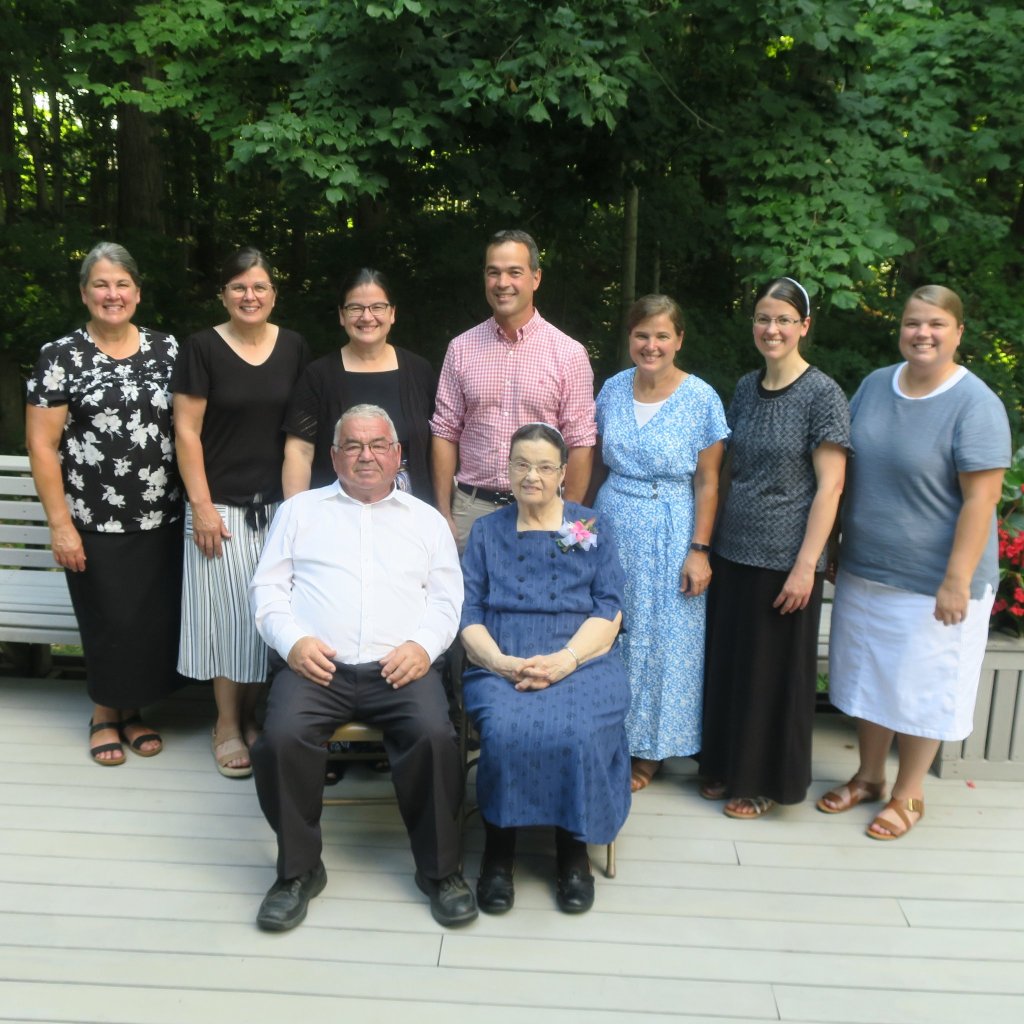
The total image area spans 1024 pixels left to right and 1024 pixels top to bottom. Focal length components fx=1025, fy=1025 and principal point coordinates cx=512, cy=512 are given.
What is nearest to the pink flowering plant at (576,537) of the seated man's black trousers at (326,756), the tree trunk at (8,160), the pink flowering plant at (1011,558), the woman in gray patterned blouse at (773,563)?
the woman in gray patterned blouse at (773,563)

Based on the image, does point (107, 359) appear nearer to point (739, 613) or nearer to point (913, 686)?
point (739, 613)

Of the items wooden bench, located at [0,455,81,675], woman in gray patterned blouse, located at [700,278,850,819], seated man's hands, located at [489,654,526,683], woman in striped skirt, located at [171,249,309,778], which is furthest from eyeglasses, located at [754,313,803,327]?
wooden bench, located at [0,455,81,675]

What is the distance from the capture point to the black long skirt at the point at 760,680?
3.07 meters

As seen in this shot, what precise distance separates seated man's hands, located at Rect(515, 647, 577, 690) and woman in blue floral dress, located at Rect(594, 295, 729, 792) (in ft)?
1.47

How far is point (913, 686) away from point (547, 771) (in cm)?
117

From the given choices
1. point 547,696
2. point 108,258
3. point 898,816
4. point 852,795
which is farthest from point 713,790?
point 108,258

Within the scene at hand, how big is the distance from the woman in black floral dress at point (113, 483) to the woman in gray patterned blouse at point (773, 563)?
5.97ft

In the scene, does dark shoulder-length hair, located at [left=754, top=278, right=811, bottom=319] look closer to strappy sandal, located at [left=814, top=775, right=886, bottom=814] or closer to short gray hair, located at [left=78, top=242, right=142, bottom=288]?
strappy sandal, located at [left=814, top=775, right=886, bottom=814]

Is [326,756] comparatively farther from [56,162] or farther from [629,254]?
[56,162]

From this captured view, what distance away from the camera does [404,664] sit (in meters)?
2.81

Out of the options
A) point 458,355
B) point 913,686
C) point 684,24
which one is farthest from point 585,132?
point 913,686

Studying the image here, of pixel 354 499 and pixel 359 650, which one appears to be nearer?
pixel 359 650

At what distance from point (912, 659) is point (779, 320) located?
42.3 inches

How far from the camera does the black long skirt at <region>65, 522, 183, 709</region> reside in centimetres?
337
